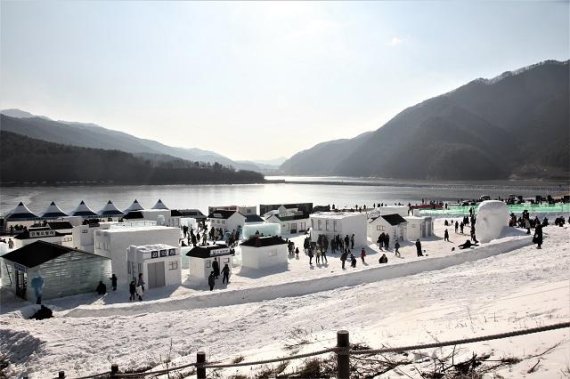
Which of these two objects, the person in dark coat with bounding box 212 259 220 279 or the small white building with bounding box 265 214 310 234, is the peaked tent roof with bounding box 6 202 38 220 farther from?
the person in dark coat with bounding box 212 259 220 279

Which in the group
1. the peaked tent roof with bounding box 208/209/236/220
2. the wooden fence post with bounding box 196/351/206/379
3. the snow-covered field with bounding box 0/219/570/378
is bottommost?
the snow-covered field with bounding box 0/219/570/378

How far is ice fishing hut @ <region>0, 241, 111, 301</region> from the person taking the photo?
21953mm

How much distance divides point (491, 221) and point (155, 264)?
23970 millimetres

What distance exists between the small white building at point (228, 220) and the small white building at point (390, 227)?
41.6ft

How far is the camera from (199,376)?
6.00 metres

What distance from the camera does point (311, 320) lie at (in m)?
15.2

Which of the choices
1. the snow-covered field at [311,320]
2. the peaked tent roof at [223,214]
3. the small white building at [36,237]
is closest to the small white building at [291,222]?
the peaked tent roof at [223,214]

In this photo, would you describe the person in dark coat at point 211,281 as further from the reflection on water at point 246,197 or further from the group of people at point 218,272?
the reflection on water at point 246,197

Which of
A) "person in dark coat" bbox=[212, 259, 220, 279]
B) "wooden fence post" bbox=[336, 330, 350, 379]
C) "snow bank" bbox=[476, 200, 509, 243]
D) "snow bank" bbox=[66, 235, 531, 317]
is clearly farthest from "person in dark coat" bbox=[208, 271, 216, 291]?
"snow bank" bbox=[476, 200, 509, 243]

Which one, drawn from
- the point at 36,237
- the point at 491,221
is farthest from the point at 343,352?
the point at 36,237

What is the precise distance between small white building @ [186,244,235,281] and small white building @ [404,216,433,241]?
1926 centimetres

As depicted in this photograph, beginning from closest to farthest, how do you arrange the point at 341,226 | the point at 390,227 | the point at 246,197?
the point at 341,226
the point at 390,227
the point at 246,197

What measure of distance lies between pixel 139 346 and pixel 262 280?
11.4 meters

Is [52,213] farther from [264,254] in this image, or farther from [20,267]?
[264,254]
